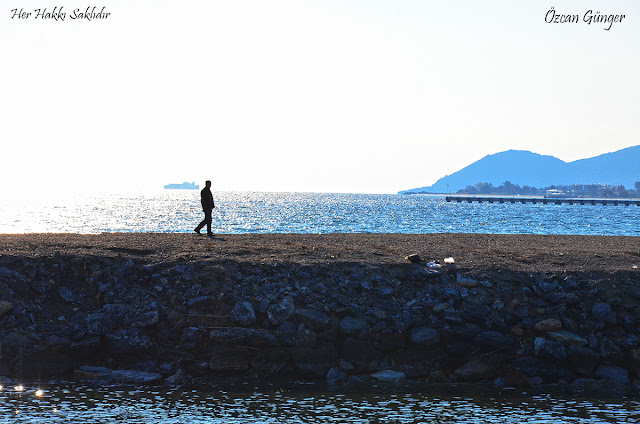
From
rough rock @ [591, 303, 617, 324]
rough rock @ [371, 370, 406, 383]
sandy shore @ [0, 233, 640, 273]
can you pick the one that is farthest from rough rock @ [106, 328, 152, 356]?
rough rock @ [591, 303, 617, 324]

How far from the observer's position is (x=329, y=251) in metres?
21.5

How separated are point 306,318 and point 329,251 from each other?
5.43 metres

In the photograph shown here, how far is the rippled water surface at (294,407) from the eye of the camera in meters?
12.1

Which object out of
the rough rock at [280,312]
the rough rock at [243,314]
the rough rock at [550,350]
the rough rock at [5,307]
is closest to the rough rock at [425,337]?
the rough rock at [550,350]

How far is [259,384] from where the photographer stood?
14.4m

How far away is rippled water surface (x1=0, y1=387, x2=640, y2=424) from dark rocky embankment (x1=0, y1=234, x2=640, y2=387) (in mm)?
1190

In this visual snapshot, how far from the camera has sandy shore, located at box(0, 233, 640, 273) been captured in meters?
19.5

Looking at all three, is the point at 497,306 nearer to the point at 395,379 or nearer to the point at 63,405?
the point at 395,379

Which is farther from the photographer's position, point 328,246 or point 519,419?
point 328,246

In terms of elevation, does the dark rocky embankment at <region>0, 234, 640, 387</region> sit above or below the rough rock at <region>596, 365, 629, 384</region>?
above

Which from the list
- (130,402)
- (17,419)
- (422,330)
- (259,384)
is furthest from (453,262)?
(17,419)

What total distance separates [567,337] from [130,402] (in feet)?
31.9

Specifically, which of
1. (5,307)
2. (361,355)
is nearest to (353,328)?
(361,355)

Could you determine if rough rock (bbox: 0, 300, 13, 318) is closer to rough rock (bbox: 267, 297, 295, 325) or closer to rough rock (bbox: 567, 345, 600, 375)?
rough rock (bbox: 267, 297, 295, 325)
